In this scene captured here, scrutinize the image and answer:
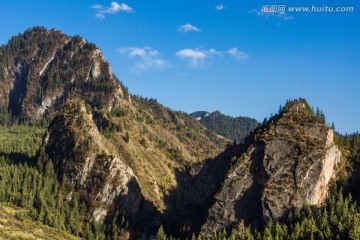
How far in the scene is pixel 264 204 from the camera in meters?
195

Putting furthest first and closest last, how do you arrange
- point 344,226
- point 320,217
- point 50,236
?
point 50,236
point 320,217
point 344,226

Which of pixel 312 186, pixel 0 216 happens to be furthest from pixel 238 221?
pixel 0 216

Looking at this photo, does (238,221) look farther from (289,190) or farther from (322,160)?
(322,160)

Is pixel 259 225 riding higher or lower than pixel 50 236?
higher

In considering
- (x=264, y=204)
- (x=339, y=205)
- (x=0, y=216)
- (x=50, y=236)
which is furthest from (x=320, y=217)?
(x=0, y=216)

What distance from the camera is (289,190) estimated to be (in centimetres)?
19650

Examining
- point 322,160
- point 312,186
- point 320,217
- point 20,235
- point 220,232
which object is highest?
point 322,160

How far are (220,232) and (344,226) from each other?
51963 mm

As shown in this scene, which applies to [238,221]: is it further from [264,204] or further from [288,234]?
[288,234]

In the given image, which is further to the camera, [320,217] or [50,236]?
[50,236]

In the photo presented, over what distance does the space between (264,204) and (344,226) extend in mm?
37708

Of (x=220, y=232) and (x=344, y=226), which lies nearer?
(x=344, y=226)

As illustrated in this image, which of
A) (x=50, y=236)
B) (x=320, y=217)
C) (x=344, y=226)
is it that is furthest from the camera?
(x=50, y=236)

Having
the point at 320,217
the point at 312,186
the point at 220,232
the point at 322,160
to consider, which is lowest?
the point at 220,232
